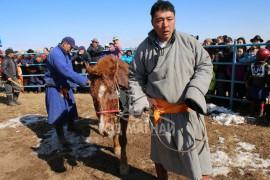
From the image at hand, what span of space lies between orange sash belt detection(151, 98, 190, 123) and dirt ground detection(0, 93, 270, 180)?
5.03 ft

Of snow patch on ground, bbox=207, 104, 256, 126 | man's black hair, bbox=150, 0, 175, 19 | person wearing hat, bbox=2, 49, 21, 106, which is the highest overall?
man's black hair, bbox=150, 0, 175, 19

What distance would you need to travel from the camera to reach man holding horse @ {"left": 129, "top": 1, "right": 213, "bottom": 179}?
7.02 feet

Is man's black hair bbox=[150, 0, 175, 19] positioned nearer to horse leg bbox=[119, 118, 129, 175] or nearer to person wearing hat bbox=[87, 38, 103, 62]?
horse leg bbox=[119, 118, 129, 175]

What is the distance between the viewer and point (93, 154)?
14.3ft

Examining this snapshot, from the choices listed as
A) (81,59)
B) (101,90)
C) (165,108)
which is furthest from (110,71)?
(81,59)

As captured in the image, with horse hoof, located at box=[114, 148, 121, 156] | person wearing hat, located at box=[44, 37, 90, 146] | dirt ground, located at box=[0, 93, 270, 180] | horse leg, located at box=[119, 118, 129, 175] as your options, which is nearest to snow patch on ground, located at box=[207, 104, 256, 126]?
dirt ground, located at box=[0, 93, 270, 180]

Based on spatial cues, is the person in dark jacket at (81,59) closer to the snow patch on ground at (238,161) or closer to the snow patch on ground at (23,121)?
the snow patch on ground at (23,121)

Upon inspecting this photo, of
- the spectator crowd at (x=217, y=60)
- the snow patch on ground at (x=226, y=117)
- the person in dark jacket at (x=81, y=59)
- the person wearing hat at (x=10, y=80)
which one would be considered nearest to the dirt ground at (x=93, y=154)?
the snow patch on ground at (x=226, y=117)

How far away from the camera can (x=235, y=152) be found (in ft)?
13.2

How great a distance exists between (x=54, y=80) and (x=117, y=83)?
1768mm

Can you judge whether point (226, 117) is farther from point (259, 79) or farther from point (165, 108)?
point (165, 108)

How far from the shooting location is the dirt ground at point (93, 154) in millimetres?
3668

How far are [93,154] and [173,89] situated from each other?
108 inches

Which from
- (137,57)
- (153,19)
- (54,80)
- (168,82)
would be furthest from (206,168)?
(54,80)
